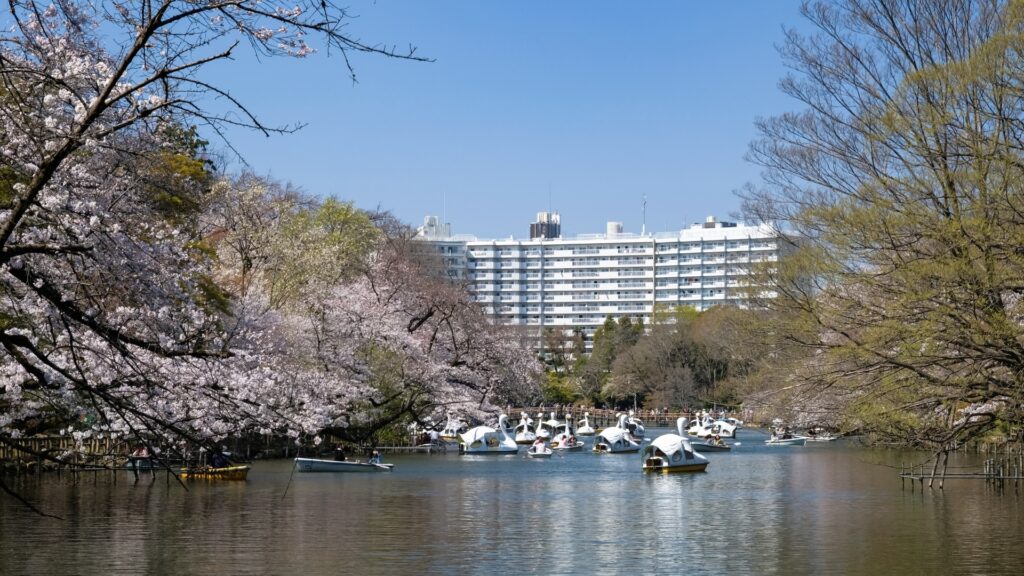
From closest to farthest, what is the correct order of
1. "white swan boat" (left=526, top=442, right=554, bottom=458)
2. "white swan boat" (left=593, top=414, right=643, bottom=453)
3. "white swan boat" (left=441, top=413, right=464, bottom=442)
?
"white swan boat" (left=526, top=442, right=554, bottom=458)
"white swan boat" (left=593, top=414, right=643, bottom=453)
"white swan boat" (left=441, top=413, right=464, bottom=442)

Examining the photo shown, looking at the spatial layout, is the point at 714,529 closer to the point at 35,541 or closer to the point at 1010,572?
the point at 1010,572

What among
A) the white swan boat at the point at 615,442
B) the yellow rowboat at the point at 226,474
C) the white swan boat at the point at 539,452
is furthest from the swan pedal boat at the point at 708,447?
the yellow rowboat at the point at 226,474

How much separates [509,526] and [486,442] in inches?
1143

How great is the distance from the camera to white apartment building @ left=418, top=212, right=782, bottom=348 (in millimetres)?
170500

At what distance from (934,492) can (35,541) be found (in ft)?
68.7

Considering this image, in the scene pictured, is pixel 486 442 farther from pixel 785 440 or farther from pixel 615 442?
pixel 785 440

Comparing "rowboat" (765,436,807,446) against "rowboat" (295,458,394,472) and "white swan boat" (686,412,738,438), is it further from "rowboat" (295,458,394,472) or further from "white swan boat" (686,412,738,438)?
"rowboat" (295,458,394,472)

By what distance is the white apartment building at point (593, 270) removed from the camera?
17050 cm

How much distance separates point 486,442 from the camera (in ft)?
171

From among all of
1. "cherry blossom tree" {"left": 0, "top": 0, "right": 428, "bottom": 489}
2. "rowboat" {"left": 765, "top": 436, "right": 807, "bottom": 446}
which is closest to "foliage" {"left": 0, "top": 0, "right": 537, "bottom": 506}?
"cherry blossom tree" {"left": 0, "top": 0, "right": 428, "bottom": 489}

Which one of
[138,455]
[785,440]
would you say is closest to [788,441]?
[785,440]

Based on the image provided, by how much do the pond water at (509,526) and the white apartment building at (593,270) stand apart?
13508cm

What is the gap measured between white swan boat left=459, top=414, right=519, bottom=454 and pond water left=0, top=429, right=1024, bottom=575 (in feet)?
47.8

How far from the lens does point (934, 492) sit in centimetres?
2903
